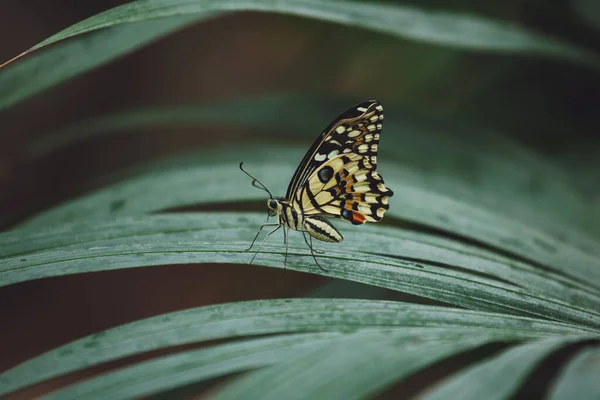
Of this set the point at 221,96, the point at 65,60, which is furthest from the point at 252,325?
the point at 221,96

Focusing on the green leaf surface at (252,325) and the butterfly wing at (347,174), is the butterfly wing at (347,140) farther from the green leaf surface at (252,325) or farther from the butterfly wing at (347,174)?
the green leaf surface at (252,325)

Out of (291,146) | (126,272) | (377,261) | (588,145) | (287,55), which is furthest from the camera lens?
(287,55)

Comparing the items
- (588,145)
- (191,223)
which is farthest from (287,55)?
(191,223)

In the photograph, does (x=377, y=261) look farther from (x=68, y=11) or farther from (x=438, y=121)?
(x=68, y=11)

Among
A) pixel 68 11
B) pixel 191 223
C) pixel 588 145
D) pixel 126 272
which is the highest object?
pixel 68 11

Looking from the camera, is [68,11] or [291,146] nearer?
[291,146]

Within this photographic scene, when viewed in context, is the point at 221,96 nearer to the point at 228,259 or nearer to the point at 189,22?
the point at 189,22

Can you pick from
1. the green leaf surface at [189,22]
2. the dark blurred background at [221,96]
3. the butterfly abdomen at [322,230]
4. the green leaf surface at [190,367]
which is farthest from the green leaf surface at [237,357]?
the dark blurred background at [221,96]

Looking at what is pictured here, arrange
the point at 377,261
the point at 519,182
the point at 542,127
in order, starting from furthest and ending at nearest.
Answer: the point at 542,127 → the point at 519,182 → the point at 377,261
